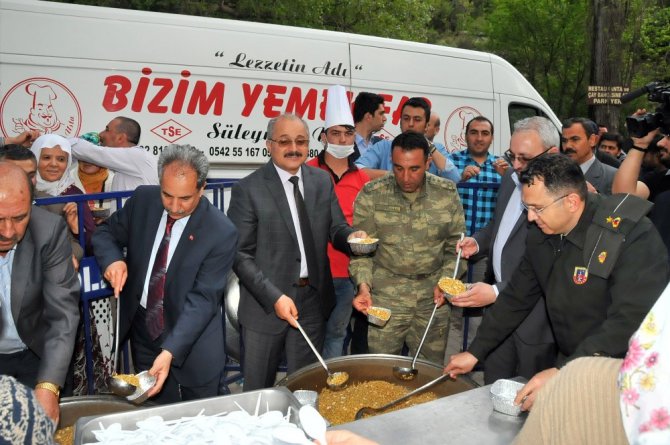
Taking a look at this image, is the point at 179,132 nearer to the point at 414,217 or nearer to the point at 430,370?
the point at 414,217

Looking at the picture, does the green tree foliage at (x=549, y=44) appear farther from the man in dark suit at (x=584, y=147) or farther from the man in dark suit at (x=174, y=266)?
the man in dark suit at (x=174, y=266)

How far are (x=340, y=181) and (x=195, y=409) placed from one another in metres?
2.52

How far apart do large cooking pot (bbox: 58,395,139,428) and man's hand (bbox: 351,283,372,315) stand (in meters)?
1.29

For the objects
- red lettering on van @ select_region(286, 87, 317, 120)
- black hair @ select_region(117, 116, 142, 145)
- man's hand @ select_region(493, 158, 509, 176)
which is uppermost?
red lettering on van @ select_region(286, 87, 317, 120)

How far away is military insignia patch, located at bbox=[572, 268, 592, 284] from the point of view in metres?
2.30

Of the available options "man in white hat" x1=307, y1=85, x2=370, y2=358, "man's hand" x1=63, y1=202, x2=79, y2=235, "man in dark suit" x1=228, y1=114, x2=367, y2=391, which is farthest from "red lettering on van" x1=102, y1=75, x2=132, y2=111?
"man in dark suit" x1=228, y1=114, x2=367, y2=391

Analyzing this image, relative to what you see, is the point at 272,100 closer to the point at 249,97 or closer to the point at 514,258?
the point at 249,97

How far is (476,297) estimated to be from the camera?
3.07 meters

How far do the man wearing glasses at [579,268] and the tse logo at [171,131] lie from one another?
449 cm

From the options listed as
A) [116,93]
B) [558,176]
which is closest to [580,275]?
[558,176]

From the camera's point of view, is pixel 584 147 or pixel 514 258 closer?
pixel 514 258

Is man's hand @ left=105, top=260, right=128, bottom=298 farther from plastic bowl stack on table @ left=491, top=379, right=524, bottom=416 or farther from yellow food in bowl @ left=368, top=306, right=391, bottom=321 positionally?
plastic bowl stack on table @ left=491, top=379, right=524, bottom=416

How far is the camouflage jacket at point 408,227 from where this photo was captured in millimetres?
3441

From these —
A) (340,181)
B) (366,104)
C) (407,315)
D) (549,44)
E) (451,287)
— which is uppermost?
(549,44)
